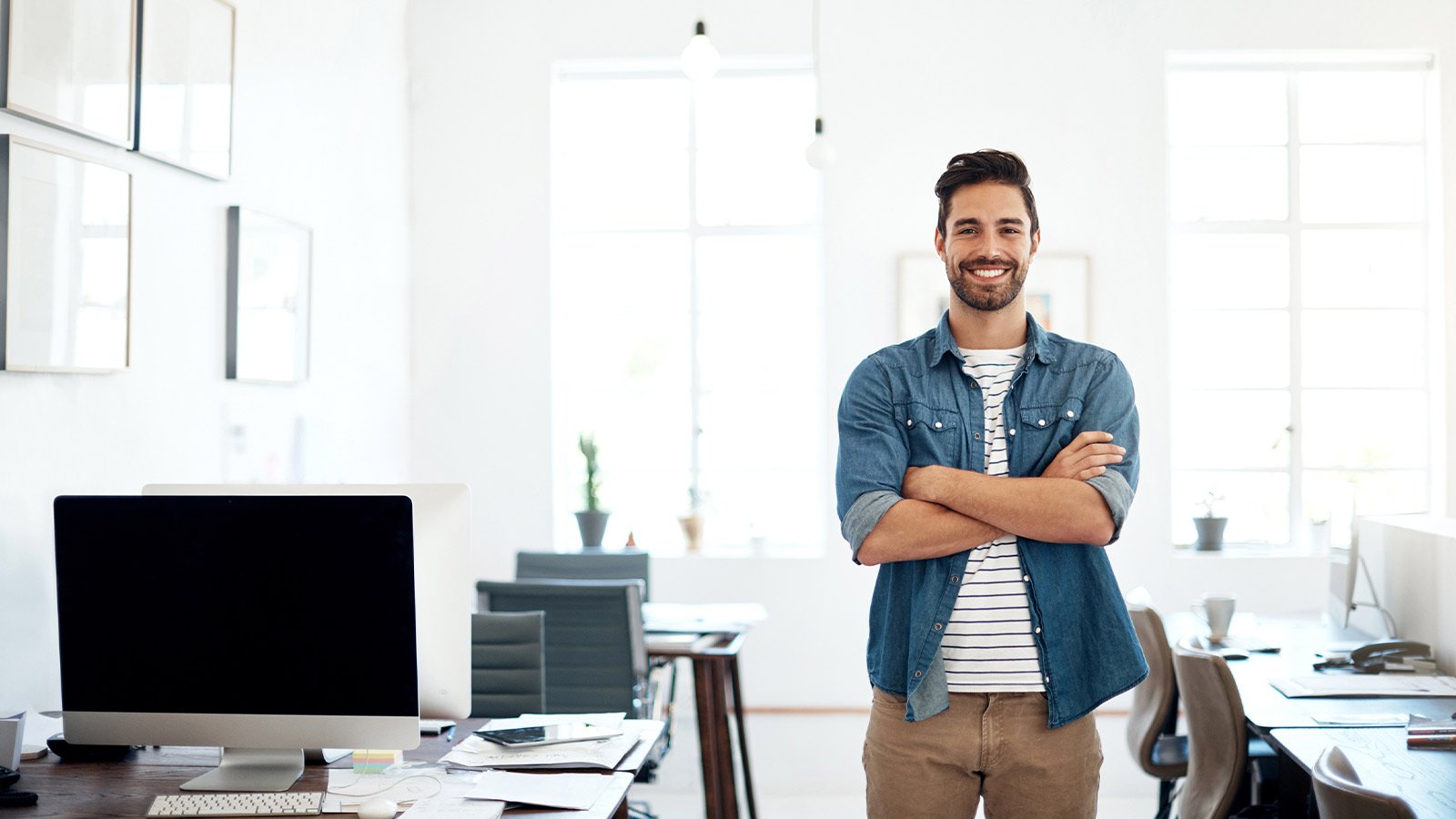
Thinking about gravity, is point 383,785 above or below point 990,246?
below

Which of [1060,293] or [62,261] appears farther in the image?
[1060,293]

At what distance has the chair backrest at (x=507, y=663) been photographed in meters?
3.03

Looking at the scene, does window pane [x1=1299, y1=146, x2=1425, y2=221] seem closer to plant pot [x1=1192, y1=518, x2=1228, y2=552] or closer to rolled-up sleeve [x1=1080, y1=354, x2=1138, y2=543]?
plant pot [x1=1192, y1=518, x2=1228, y2=552]

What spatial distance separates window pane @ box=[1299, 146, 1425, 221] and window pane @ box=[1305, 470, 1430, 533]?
44.3 inches

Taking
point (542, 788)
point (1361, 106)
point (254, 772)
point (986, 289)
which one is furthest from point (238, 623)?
point (1361, 106)

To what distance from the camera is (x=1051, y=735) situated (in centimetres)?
192

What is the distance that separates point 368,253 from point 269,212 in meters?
0.94

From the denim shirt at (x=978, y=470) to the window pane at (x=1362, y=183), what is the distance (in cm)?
389

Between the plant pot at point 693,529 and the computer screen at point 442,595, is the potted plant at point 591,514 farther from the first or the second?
the computer screen at point 442,595

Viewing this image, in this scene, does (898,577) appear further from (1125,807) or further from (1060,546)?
(1125,807)

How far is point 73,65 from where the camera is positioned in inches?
117

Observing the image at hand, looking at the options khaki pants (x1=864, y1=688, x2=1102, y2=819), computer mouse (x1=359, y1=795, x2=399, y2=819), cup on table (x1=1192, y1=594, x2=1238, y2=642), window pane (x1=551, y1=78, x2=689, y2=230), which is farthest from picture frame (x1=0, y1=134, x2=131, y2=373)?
cup on table (x1=1192, y1=594, x2=1238, y2=642)

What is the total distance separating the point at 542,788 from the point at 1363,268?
4.79m

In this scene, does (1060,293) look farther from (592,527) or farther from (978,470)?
(978,470)
